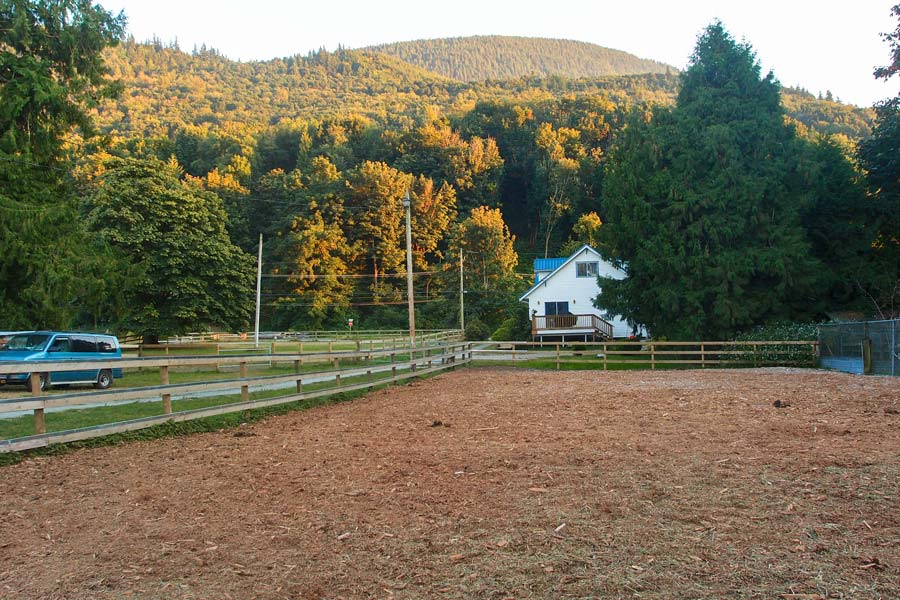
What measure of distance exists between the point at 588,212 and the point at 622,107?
22933 mm

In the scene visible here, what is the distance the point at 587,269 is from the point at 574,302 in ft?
7.66

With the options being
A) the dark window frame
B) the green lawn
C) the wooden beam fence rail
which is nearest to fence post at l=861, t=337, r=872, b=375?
the green lawn

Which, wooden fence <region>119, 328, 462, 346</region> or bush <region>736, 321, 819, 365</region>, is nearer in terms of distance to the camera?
bush <region>736, 321, 819, 365</region>

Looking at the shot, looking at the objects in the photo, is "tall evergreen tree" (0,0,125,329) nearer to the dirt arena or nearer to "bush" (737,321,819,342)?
the dirt arena

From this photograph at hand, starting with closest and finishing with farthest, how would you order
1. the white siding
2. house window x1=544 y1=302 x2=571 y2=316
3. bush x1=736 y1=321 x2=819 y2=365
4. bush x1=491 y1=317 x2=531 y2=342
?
bush x1=736 y1=321 x2=819 y2=365, the white siding, house window x1=544 y1=302 x2=571 y2=316, bush x1=491 y1=317 x2=531 y2=342

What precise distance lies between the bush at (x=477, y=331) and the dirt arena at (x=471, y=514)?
49.2 metres

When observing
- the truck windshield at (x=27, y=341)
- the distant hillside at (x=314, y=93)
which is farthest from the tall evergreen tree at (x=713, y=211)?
the distant hillside at (x=314, y=93)

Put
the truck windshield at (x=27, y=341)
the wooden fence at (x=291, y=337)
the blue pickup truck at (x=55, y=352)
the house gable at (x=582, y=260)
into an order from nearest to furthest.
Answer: the blue pickup truck at (x=55, y=352) → the truck windshield at (x=27, y=341) → the wooden fence at (x=291, y=337) → the house gable at (x=582, y=260)

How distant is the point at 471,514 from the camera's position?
5.61 metres

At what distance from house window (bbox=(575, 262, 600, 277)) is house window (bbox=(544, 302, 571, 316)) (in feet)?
7.19

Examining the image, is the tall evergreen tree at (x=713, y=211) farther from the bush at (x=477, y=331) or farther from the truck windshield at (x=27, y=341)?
the bush at (x=477, y=331)

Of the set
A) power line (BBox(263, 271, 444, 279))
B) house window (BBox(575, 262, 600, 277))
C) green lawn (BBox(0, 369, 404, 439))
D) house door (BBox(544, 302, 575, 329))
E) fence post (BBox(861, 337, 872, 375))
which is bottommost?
green lawn (BBox(0, 369, 404, 439))

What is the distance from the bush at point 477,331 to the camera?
59844mm

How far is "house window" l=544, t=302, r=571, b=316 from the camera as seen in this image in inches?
1838
